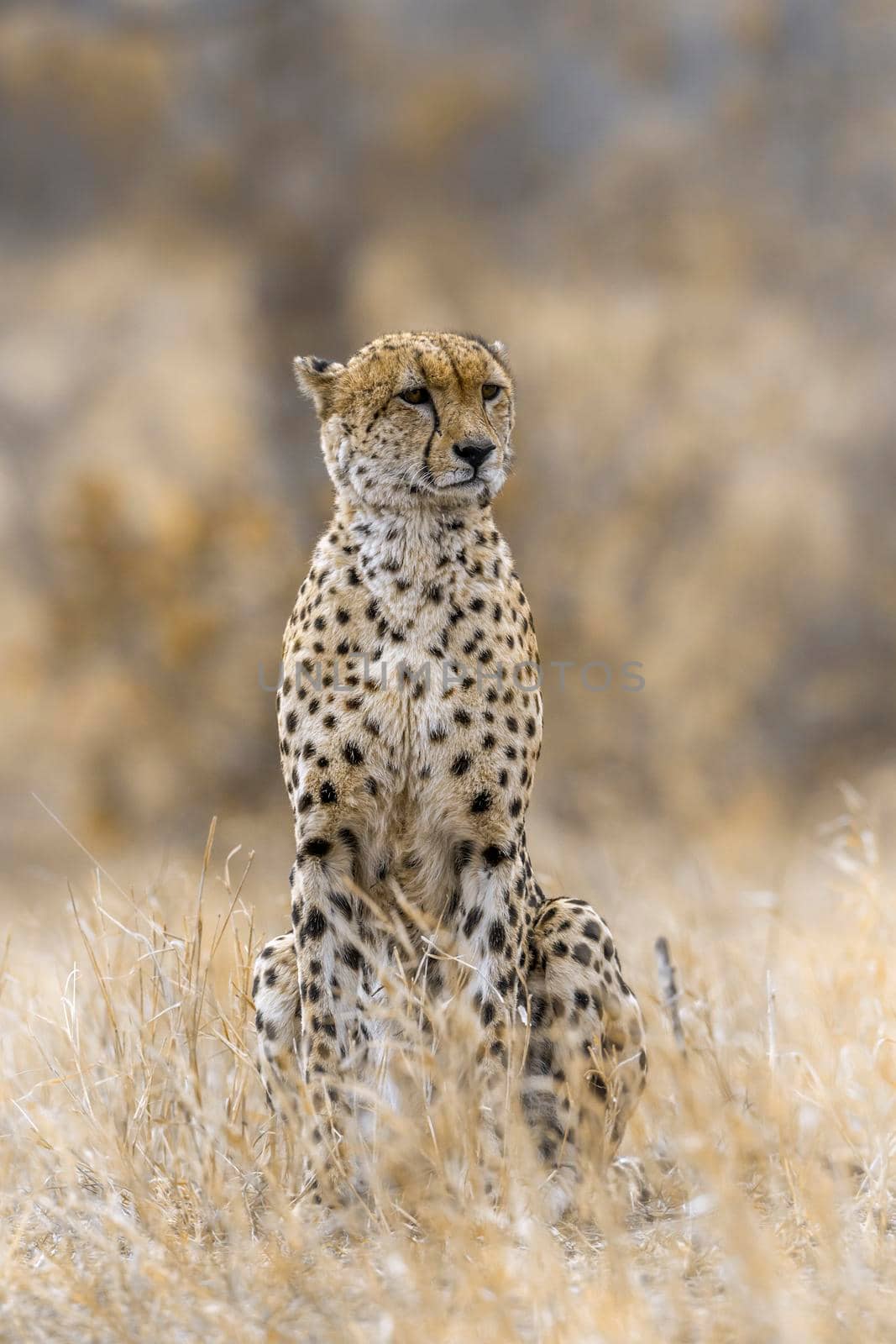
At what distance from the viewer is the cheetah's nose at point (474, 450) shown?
2143mm

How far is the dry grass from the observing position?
54.9 inches

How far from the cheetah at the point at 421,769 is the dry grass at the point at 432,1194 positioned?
0.14m

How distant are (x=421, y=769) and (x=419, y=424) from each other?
55 centimetres

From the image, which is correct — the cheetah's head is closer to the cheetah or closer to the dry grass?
the cheetah

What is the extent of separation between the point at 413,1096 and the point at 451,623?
753mm

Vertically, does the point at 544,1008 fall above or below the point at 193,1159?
above

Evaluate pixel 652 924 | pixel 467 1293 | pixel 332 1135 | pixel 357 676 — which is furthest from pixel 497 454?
pixel 652 924

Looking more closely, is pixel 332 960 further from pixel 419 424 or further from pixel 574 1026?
pixel 419 424

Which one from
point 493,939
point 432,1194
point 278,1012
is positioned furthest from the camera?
point 278,1012

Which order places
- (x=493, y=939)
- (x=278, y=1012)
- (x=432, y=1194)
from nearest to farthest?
(x=432, y=1194), (x=493, y=939), (x=278, y=1012)

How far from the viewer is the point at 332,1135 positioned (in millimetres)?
2002

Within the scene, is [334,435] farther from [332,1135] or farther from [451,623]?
[332,1135]

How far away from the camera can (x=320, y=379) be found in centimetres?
233

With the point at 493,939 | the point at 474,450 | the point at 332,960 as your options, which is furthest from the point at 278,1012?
the point at 474,450
